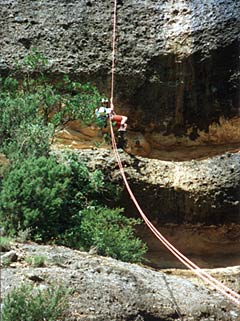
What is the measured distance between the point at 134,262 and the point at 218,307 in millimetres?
1269

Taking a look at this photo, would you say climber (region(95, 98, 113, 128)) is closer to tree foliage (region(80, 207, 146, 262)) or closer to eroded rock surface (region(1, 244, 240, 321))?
tree foliage (region(80, 207, 146, 262))

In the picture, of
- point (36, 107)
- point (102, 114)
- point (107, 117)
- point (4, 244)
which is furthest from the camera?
point (107, 117)

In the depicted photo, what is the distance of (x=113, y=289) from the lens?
5.57 m

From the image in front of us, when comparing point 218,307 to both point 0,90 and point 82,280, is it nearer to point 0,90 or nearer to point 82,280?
point 82,280

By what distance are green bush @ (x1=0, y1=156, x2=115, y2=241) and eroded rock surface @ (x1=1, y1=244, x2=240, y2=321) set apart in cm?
32

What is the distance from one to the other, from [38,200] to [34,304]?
Result: 1.83 m

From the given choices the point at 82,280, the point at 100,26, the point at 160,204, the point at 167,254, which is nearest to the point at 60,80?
the point at 100,26

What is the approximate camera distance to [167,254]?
868cm

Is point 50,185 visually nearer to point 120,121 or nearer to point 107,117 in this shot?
point 107,117

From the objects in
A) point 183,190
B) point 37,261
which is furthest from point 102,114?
point 37,261

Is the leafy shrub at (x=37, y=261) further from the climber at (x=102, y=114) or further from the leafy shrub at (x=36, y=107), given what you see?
the climber at (x=102, y=114)

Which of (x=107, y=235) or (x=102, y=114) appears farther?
(x=102, y=114)

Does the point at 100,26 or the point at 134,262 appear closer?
the point at 134,262

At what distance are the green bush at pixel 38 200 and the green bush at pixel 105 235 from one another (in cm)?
15
